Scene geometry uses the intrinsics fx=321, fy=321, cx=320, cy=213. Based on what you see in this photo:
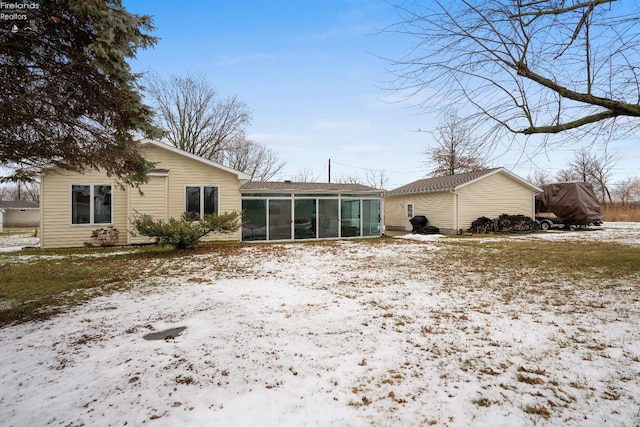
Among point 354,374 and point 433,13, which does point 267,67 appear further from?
point 354,374

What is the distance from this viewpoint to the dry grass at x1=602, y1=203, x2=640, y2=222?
28.4 m

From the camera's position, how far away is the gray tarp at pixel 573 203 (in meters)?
20.4

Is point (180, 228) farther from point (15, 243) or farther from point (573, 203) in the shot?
point (573, 203)

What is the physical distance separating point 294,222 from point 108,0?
A: 41.0 feet

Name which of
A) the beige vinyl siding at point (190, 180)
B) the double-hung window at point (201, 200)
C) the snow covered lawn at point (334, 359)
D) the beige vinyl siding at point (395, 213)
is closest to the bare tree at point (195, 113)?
the beige vinyl siding at point (190, 180)

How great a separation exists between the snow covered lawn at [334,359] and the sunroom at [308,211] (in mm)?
9399

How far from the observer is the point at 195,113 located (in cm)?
2753

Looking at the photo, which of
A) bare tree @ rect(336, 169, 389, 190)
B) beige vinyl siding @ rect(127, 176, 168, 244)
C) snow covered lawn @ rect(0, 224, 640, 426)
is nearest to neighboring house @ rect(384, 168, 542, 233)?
snow covered lawn @ rect(0, 224, 640, 426)

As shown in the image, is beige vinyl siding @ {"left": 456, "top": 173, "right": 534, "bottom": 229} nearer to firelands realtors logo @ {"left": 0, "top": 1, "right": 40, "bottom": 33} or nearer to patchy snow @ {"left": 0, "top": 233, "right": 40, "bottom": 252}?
firelands realtors logo @ {"left": 0, "top": 1, "right": 40, "bottom": 33}

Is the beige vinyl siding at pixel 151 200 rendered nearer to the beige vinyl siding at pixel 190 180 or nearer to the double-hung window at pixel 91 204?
the beige vinyl siding at pixel 190 180

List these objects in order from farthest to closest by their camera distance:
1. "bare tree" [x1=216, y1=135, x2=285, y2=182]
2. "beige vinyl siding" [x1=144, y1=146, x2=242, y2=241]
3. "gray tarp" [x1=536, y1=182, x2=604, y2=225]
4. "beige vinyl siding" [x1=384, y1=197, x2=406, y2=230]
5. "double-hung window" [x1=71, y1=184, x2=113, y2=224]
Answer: "bare tree" [x1=216, y1=135, x2=285, y2=182] → "beige vinyl siding" [x1=384, y1=197, x2=406, y2=230] → "gray tarp" [x1=536, y1=182, x2=604, y2=225] → "beige vinyl siding" [x1=144, y1=146, x2=242, y2=241] → "double-hung window" [x1=71, y1=184, x2=113, y2=224]

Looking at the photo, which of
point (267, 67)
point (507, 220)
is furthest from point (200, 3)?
point (507, 220)

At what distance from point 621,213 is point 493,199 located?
62.4 ft

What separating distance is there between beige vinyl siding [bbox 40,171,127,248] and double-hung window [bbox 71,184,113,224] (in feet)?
0.44
